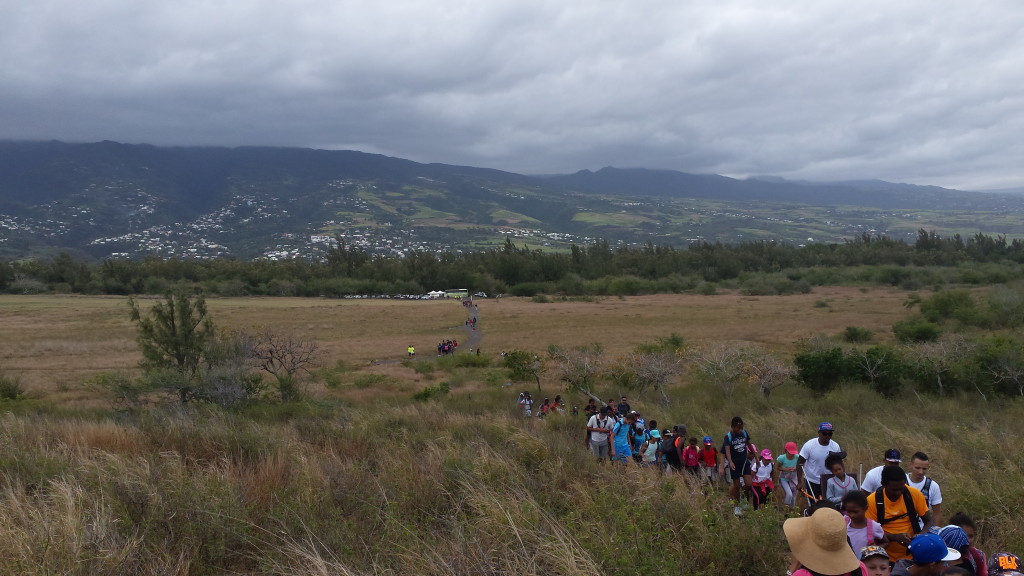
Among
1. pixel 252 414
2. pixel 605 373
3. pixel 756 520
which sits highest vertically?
pixel 756 520

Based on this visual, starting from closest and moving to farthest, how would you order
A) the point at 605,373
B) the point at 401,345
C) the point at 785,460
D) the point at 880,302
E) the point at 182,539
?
the point at 182,539 < the point at 785,460 < the point at 605,373 < the point at 401,345 < the point at 880,302

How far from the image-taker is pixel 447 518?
392cm

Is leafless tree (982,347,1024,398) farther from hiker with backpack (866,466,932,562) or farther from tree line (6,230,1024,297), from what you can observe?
tree line (6,230,1024,297)

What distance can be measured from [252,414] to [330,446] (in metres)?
5.84

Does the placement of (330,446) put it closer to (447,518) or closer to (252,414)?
(447,518)

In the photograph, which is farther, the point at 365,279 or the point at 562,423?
the point at 365,279

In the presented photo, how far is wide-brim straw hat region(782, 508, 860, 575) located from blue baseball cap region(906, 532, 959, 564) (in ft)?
2.52

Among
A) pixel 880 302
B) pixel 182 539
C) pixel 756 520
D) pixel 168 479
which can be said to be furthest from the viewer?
pixel 880 302

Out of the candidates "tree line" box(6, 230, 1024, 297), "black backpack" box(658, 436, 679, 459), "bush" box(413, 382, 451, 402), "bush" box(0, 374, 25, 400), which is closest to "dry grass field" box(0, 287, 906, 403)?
"bush" box(0, 374, 25, 400)

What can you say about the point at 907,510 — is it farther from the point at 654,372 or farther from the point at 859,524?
the point at 654,372

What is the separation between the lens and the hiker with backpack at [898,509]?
4.69m

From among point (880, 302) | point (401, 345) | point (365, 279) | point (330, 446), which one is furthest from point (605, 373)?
point (365, 279)

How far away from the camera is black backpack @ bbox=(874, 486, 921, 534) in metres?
4.70

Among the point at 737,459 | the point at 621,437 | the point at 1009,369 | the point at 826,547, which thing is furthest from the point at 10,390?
the point at 1009,369
